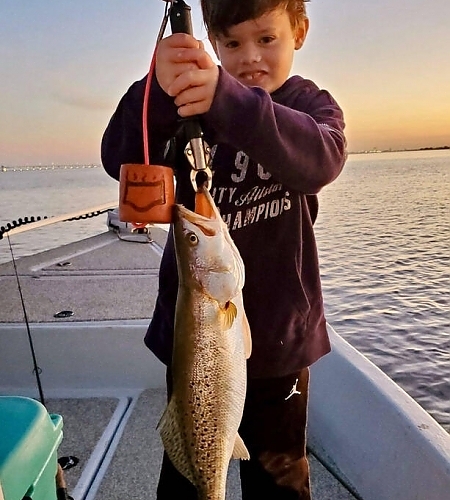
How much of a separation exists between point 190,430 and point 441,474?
1147mm

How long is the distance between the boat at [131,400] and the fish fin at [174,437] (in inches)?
25.5

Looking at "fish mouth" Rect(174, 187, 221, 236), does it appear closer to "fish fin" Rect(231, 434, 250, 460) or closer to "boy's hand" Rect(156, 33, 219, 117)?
"boy's hand" Rect(156, 33, 219, 117)

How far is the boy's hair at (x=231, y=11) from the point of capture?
5.91 ft

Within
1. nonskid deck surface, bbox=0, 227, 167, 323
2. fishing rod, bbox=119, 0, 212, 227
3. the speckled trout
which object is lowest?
nonskid deck surface, bbox=0, 227, 167, 323

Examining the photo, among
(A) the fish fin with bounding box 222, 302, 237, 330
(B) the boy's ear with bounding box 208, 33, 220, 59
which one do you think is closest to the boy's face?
(B) the boy's ear with bounding box 208, 33, 220, 59

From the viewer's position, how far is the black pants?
6.72 ft

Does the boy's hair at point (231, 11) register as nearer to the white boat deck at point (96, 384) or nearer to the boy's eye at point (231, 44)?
the boy's eye at point (231, 44)

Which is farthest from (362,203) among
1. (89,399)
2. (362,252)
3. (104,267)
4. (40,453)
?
(40,453)

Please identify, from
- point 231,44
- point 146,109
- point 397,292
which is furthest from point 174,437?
point 397,292

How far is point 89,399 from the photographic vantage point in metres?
3.91

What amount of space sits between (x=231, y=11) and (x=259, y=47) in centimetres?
14

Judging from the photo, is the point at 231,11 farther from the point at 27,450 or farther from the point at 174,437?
the point at 27,450

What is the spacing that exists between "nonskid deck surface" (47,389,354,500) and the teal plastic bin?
42.0 inches

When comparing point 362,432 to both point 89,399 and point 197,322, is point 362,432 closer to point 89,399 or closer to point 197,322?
point 197,322
